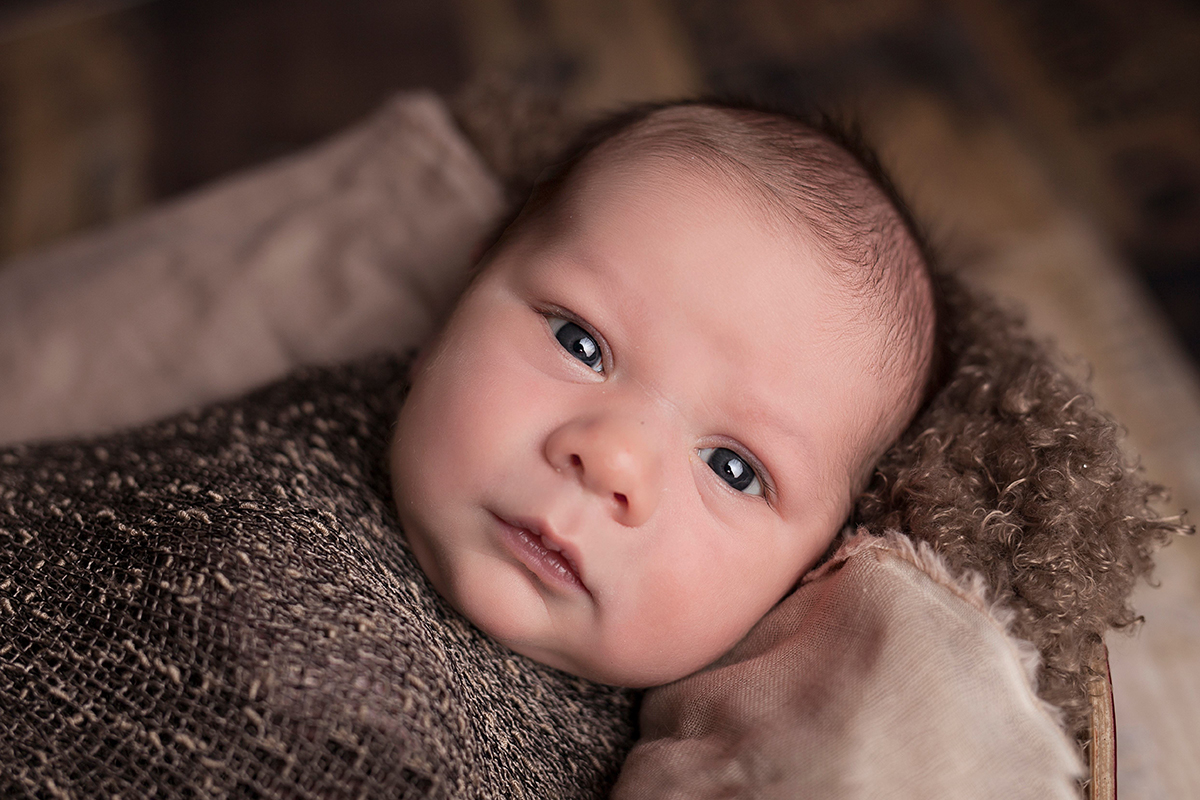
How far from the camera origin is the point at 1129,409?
Answer: 5.24ft

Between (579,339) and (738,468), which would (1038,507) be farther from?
(579,339)

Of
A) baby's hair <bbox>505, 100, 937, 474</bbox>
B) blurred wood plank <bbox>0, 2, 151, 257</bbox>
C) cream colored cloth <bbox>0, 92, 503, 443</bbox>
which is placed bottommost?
blurred wood plank <bbox>0, 2, 151, 257</bbox>

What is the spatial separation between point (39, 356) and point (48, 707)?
2.59 ft

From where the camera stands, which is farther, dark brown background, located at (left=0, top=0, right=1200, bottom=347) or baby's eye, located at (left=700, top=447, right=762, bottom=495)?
dark brown background, located at (left=0, top=0, right=1200, bottom=347)

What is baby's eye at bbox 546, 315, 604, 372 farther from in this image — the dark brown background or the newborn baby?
the dark brown background

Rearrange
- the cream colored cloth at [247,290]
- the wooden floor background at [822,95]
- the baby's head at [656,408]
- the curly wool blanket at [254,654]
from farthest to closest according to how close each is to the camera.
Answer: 1. the wooden floor background at [822,95]
2. the cream colored cloth at [247,290]
3. the baby's head at [656,408]
4. the curly wool blanket at [254,654]

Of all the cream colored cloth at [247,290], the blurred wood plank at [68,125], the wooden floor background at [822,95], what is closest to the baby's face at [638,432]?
the cream colored cloth at [247,290]

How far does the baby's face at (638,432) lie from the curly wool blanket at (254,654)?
70 mm

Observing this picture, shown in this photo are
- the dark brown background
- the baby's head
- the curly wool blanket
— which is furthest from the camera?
the dark brown background

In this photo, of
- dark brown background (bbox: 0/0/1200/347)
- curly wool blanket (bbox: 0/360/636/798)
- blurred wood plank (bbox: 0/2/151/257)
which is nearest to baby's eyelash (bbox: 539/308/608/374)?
curly wool blanket (bbox: 0/360/636/798)

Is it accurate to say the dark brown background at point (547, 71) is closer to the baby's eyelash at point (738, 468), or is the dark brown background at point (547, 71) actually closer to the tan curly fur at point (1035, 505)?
the tan curly fur at point (1035, 505)

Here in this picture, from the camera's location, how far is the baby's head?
784 mm

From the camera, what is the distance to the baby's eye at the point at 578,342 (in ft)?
2.78

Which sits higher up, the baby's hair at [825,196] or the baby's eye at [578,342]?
the baby's hair at [825,196]
